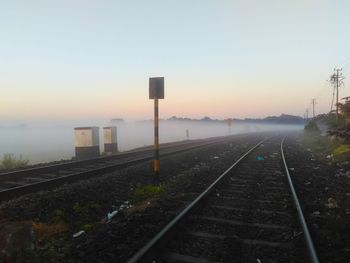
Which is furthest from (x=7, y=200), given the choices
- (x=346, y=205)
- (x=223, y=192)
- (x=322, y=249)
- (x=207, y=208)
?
(x=346, y=205)

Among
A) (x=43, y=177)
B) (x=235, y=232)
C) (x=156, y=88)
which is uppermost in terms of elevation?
(x=156, y=88)

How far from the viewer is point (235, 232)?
5.69 meters

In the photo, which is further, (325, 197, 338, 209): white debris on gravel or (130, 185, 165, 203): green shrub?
(130, 185, 165, 203): green shrub

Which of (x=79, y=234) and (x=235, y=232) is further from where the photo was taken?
(x=79, y=234)

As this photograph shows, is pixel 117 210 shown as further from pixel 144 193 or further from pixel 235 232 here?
pixel 235 232

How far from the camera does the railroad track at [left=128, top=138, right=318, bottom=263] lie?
468cm

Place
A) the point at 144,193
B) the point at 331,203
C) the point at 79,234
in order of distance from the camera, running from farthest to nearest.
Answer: the point at 144,193, the point at 331,203, the point at 79,234

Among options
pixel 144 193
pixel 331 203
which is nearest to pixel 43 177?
pixel 144 193

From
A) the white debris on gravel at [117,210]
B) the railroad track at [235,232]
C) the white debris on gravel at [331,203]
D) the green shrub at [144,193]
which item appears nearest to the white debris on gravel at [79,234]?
the white debris on gravel at [117,210]

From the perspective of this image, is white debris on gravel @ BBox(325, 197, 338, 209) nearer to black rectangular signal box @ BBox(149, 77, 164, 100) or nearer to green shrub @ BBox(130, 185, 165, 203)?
green shrub @ BBox(130, 185, 165, 203)

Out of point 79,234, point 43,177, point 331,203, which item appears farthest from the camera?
point 43,177

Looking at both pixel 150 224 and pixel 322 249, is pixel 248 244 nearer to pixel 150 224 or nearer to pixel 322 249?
pixel 322 249

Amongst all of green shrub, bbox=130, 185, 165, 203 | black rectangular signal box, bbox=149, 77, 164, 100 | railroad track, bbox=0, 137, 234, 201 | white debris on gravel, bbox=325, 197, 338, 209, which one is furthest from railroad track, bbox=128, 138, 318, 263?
railroad track, bbox=0, 137, 234, 201

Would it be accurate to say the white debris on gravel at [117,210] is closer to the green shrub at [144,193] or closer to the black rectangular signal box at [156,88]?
the green shrub at [144,193]
